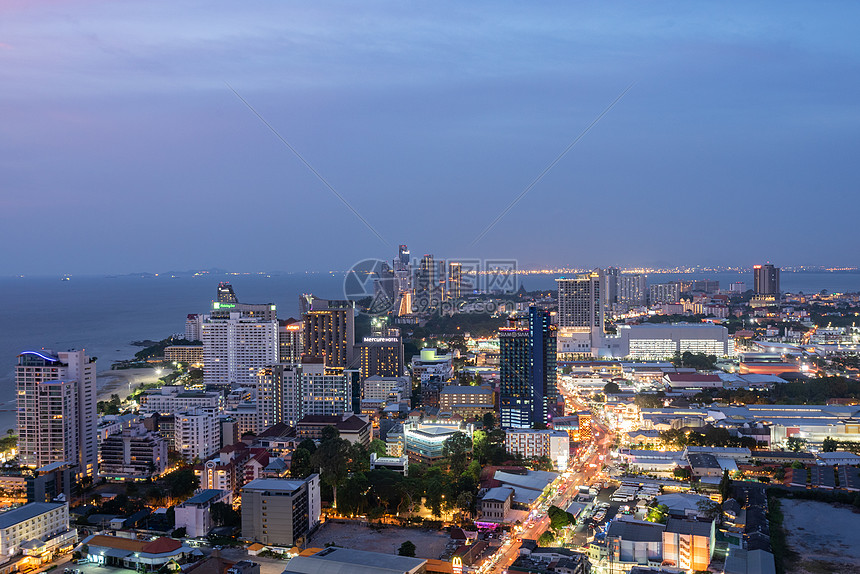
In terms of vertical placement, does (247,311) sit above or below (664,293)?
below

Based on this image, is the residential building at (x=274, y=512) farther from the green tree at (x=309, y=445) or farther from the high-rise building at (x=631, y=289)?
the high-rise building at (x=631, y=289)

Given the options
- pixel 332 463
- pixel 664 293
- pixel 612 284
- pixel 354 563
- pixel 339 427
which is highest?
pixel 612 284

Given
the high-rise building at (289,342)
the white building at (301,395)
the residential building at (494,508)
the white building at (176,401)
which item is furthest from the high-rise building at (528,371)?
the high-rise building at (289,342)

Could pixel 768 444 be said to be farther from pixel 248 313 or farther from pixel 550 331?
pixel 248 313

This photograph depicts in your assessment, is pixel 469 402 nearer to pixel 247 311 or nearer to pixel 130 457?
pixel 130 457

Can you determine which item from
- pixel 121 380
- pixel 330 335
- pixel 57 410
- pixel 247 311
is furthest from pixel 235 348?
pixel 57 410

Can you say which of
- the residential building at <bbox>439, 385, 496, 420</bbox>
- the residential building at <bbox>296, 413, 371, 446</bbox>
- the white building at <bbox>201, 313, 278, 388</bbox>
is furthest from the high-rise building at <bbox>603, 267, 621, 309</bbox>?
the residential building at <bbox>296, 413, 371, 446</bbox>

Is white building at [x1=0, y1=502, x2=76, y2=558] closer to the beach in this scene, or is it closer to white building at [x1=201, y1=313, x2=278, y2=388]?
the beach
